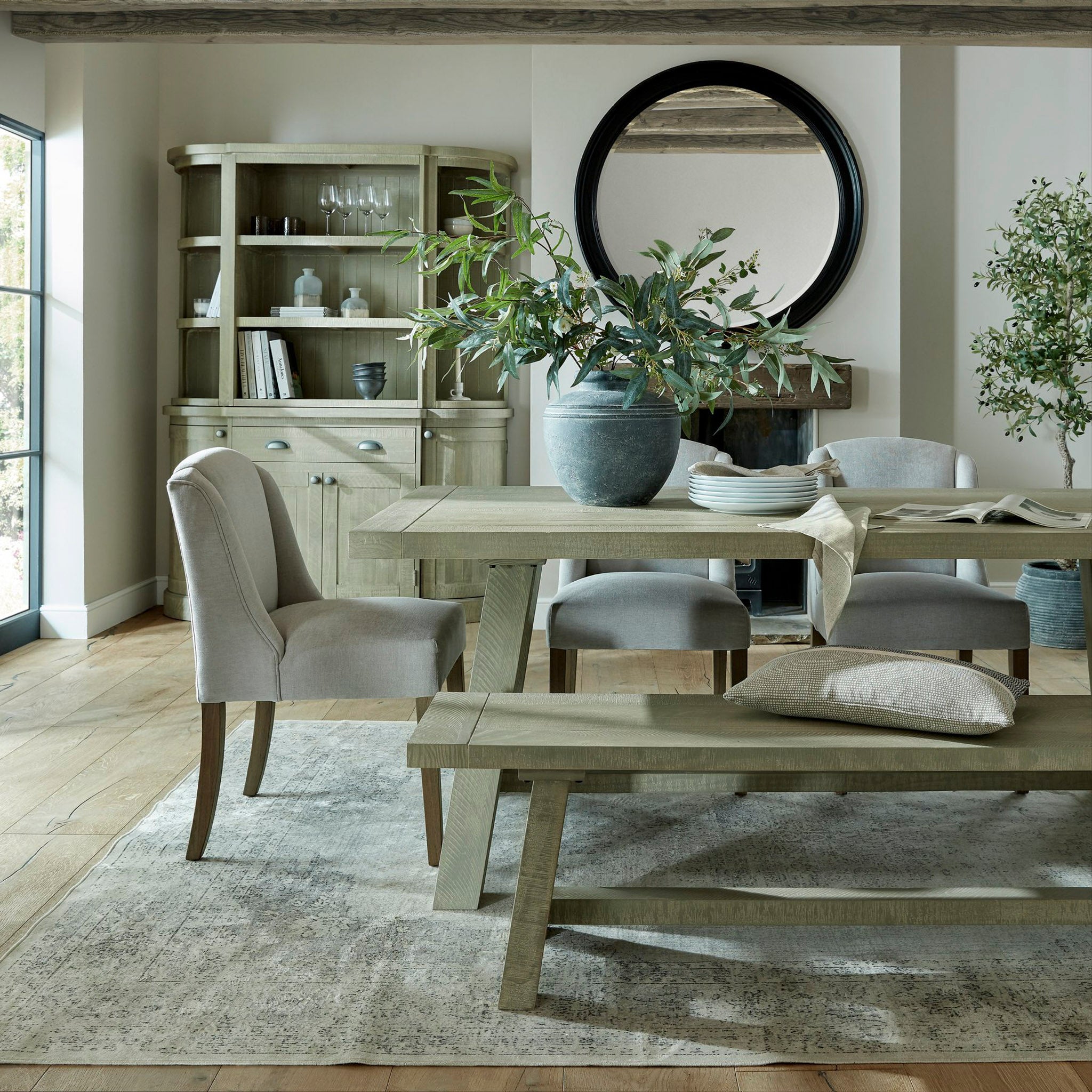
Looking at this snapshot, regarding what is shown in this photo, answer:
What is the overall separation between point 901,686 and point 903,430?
3.88m

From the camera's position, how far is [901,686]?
5.80ft

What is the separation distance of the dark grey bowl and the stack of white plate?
2992mm

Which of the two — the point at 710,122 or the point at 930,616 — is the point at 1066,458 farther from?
the point at 930,616

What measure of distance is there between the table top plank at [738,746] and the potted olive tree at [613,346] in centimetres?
66

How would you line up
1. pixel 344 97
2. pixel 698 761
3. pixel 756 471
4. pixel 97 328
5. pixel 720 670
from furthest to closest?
pixel 344 97
pixel 97 328
pixel 720 670
pixel 756 471
pixel 698 761

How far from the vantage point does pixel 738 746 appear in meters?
1.68

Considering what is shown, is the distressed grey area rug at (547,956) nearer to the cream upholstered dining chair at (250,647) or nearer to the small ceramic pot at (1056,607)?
the cream upholstered dining chair at (250,647)

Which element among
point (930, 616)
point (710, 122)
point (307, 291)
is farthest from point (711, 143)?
point (930, 616)

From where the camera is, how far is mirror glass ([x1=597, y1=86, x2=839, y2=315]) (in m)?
4.84

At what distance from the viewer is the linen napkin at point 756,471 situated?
2.47 m

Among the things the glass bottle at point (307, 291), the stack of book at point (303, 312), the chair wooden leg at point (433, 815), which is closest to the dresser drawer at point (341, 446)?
the stack of book at point (303, 312)

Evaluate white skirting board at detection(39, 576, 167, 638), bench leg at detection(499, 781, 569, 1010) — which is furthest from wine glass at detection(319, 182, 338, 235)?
bench leg at detection(499, 781, 569, 1010)

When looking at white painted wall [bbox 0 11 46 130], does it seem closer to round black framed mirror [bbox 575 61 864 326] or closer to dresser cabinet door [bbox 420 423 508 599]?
dresser cabinet door [bbox 420 423 508 599]

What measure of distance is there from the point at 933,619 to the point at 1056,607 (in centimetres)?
209
